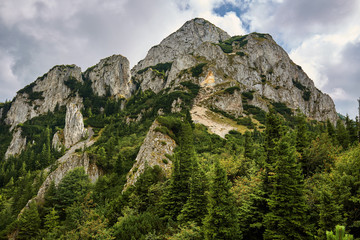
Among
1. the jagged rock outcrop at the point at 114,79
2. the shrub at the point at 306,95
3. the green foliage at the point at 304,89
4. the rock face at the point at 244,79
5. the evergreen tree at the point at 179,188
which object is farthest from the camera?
the jagged rock outcrop at the point at 114,79

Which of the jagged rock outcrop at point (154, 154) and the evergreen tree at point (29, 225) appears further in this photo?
the jagged rock outcrop at point (154, 154)

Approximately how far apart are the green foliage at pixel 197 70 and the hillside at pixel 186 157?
1381mm

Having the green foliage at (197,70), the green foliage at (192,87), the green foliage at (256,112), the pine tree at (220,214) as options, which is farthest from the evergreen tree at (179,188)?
the green foliage at (197,70)

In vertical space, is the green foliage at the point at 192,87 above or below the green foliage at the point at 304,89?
below

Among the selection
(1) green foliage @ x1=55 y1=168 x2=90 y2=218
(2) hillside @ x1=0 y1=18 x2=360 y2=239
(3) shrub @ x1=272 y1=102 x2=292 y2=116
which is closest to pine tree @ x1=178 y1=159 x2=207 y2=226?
(2) hillside @ x1=0 y1=18 x2=360 y2=239

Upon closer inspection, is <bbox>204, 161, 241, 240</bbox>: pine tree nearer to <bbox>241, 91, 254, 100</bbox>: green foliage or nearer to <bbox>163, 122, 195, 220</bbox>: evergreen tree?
<bbox>163, 122, 195, 220</bbox>: evergreen tree

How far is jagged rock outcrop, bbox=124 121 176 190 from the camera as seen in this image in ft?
137

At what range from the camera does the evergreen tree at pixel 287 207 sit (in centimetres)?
1456

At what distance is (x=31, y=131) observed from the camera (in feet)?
487

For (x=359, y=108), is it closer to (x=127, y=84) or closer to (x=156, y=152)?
(x=156, y=152)

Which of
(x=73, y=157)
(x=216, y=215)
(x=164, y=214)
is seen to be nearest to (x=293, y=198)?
(x=216, y=215)

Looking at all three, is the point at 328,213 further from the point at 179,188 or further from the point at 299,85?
the point at 299,85

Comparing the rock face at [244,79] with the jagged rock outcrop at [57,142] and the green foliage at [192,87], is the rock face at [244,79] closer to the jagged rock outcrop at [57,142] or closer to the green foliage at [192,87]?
the green foliage at [192,87]

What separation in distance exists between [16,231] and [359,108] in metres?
90.6
